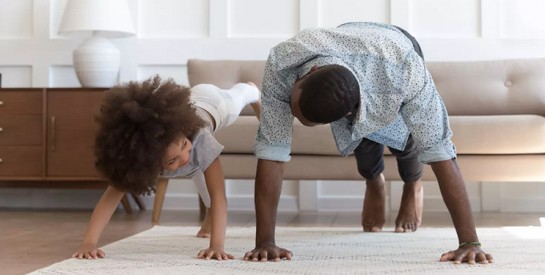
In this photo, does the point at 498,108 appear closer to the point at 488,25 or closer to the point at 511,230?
the point at 488,25

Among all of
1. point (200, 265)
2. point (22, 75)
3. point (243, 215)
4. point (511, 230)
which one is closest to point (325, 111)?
point (200, 265)

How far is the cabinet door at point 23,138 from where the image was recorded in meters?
3.59

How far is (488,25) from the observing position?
3.79m

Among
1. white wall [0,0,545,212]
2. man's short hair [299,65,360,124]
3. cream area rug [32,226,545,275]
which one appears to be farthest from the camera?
white wall [0,0,545,212]

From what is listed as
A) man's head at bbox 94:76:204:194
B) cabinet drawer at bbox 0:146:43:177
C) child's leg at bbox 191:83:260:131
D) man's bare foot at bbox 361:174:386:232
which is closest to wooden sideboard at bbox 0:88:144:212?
cabinet drawer at bbox 0:146:43:177

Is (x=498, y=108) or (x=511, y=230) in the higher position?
(x=498, y=108)

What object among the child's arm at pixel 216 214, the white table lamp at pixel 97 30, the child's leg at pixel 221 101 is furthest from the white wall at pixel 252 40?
the child's arm at pixel 216 214

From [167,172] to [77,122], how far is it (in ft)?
6.16

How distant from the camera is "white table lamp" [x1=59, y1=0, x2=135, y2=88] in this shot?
11.7ft

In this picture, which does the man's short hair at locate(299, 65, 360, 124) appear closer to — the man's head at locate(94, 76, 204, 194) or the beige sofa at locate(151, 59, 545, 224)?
the man's head at locate(94, 76, 204, 194)

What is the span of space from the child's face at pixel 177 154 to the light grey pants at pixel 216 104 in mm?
359

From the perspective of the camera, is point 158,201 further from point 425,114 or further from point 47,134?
point 425,114

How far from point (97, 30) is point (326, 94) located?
2.42 meters

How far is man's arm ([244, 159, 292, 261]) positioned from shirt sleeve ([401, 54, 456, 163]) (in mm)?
353
